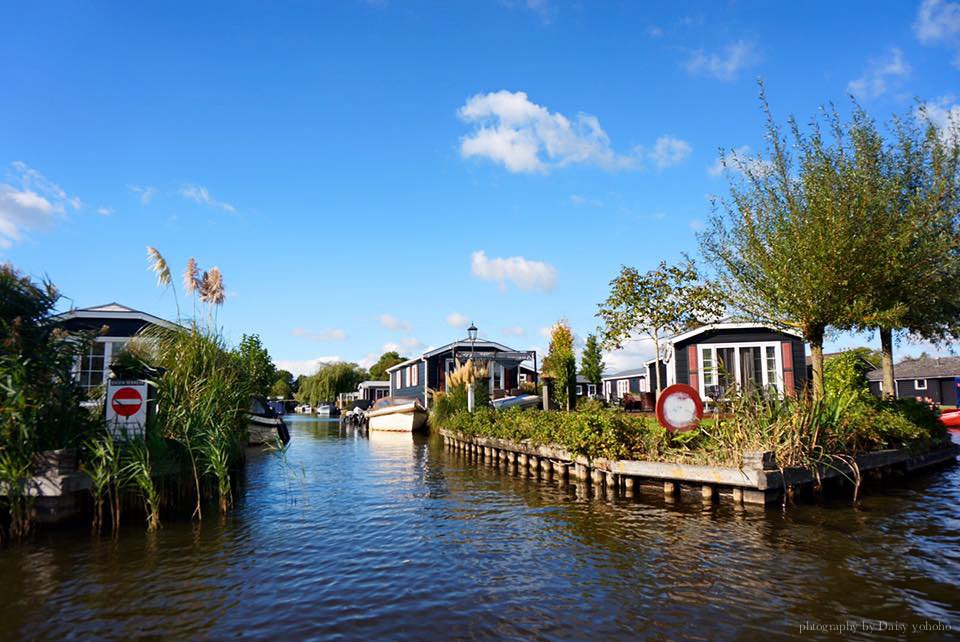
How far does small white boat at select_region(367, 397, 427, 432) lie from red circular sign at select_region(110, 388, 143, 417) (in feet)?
76.2

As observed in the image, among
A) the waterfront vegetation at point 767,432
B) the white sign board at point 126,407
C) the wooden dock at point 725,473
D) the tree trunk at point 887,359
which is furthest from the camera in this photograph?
the tree trunk at point 887,359

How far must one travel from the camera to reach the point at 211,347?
1151cm

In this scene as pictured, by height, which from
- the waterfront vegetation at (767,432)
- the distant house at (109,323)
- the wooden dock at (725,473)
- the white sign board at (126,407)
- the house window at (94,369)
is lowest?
the wooden dock at (725,473)

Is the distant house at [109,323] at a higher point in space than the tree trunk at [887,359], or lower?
higher

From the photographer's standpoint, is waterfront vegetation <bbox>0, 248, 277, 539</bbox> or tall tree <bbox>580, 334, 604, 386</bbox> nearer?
waterfront vegetation <bbox>0, 248, 277, 539</bbox>

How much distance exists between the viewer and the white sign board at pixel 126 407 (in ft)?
30.7

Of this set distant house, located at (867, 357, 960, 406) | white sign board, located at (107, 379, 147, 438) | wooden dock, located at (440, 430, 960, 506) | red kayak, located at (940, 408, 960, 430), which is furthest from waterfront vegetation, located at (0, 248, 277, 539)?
distant house, located at (867, 357, 960, 406)

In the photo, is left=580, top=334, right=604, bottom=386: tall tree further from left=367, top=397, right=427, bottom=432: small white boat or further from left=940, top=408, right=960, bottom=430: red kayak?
left=940, top=408, right=960, bottom=430: red kayak

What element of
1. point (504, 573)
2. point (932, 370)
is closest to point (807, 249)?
point (504, 573)

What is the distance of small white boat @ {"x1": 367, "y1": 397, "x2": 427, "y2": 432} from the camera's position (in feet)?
107

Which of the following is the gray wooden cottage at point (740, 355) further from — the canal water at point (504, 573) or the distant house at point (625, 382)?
the distant house at point (625, 382)

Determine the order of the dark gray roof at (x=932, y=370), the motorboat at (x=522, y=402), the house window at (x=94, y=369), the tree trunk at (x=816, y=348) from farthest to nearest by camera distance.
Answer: the dark gray roof at (x=932, y=370)
the motorboat at (x=522, y=402)
the house window at (x=94, y=369)
the tree trunk at (x=816, y=348)

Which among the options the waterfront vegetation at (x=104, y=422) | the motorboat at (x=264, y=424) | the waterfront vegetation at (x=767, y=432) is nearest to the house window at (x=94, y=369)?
the motorboat at (x=264, y=424)

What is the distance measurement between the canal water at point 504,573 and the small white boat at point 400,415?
70.0 feet
